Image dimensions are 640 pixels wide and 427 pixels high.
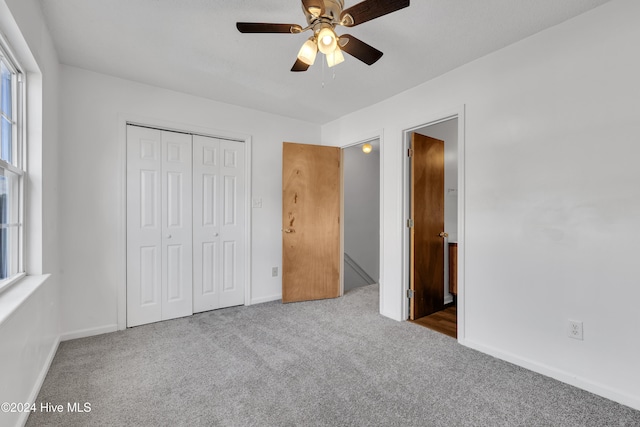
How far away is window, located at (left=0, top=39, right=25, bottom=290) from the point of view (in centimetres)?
161

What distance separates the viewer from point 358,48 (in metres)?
1.68

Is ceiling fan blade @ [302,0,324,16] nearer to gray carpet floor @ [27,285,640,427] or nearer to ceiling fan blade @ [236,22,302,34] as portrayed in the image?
ceiling fan blade @ [236,22,302,34]

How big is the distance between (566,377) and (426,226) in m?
1.64

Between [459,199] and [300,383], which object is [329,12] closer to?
[459,199]

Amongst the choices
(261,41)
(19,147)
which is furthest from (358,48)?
(19,147)

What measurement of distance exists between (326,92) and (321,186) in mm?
1175

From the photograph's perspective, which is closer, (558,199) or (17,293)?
(17,293)

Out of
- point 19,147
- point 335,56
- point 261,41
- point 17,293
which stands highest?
point 261,41

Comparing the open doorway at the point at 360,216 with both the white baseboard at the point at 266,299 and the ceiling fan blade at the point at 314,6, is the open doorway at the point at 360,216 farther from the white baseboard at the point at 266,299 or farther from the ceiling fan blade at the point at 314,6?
the ceiling fan blade at the point at 314,6

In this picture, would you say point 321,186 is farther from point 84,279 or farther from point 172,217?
point 84,279

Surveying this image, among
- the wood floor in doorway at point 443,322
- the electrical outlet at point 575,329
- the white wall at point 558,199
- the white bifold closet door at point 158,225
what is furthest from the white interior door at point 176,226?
the electrical outlet at point 575,329

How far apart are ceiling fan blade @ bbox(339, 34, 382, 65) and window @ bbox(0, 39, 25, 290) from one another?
1786 millimetres

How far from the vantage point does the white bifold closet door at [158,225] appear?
2828mm

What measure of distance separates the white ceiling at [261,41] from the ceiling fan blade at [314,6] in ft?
1.48
